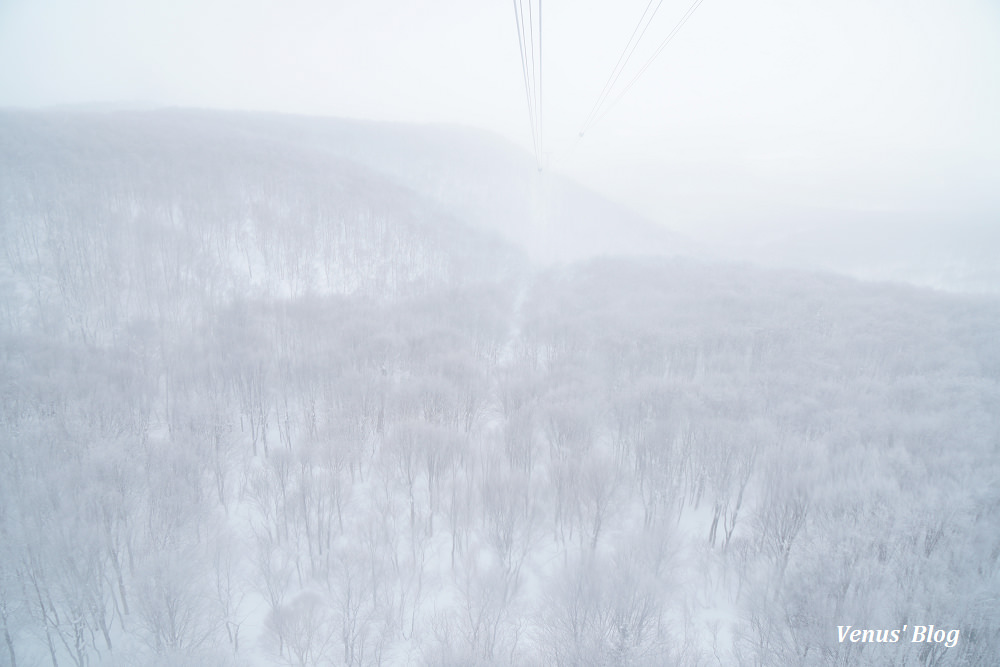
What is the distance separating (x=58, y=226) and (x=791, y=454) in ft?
180

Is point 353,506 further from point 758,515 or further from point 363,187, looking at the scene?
point 363,187

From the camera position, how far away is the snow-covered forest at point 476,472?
10953 millimetres

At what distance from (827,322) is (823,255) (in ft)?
232

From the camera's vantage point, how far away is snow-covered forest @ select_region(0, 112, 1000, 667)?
1095cm

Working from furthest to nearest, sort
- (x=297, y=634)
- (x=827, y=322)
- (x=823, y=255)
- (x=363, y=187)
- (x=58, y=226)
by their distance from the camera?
(x=823, y=255)
(x=363, y=187)
(x=58, y=226)
(x=827, y=322)
(x=297, y=634)

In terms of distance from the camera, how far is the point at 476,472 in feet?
57.3

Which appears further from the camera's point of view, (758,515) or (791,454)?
(791,454)

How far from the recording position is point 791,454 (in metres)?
15.5

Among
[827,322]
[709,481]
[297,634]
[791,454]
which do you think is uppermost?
[827,322]

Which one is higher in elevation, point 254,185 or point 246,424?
point 254,185

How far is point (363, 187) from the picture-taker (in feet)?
204

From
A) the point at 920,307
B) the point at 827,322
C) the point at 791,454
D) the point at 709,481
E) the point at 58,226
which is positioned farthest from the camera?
the point at 58,226

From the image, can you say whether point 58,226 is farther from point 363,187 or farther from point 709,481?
point 709,481

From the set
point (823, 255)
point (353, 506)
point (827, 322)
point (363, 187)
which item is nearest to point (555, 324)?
point (827, 322)
